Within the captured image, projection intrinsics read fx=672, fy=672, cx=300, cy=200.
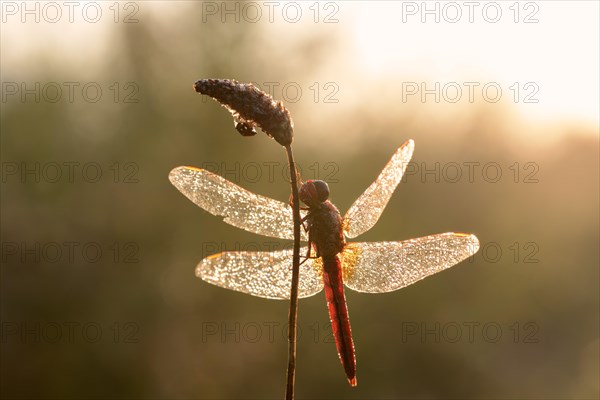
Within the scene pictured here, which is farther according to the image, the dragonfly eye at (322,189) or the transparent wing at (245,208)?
the transparent wing at (245,208)

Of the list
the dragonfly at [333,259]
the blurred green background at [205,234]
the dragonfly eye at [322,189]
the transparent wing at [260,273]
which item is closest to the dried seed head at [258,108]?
the dragonfly eye at [322,189]

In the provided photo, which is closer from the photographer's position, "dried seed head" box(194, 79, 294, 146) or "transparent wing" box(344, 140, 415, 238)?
"dried seed head" box(194, 79, 294, 146)

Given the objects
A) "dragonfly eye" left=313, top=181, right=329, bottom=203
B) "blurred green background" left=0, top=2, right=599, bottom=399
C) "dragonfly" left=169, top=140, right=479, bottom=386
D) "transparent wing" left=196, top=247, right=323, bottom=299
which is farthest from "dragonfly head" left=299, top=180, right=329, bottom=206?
"blurred green background" left=0, top=2, right=599, bottom=399

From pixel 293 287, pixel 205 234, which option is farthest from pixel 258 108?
pixel 205 234

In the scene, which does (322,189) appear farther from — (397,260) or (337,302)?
(397,260)

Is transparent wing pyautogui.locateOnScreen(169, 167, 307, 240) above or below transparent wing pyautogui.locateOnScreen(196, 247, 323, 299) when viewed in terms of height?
above

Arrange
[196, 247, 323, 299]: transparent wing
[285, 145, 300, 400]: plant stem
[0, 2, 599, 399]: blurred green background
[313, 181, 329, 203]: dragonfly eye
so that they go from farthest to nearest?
1. [0, 2, 599, 399]: blurred green background
2. [196, 247, 323, 299]: transparent wing
3. [313, 181, 329, 203]: dragonfly eye
4. [285, 145, 300, 400]: plant stem

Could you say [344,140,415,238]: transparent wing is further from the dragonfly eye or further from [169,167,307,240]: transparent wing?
the dragonfly eye

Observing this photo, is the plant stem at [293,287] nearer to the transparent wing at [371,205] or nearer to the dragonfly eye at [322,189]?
the dragonfly eye at [322,189]
